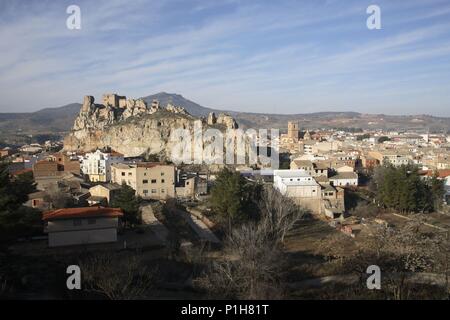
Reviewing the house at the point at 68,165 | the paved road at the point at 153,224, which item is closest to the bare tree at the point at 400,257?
the paved road at the point at 153,224

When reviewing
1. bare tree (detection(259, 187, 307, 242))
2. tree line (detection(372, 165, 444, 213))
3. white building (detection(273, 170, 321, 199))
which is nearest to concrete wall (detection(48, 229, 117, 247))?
bare tree (detection(259, 187, 307, 242))

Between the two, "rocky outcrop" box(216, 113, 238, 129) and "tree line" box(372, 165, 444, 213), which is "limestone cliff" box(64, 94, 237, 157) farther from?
"tree line" box(372, 165, 444, 213)

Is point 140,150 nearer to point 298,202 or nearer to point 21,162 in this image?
point 21,162

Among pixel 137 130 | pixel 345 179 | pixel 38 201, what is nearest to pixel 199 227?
pixel 38 201

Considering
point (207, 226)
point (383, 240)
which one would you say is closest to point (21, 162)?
point (207, 226)

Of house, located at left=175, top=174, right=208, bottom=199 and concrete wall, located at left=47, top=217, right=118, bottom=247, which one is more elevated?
concrete wall, located at left=47, top=217, right=118, bottom=247

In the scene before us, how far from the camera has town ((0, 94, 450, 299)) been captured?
41.6 ft

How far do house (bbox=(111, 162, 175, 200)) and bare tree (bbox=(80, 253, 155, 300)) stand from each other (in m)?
18.2

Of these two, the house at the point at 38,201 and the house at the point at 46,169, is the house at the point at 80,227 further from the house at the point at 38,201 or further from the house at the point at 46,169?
the house at the point at 46,169

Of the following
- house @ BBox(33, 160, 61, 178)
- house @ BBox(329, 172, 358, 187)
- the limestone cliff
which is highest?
the limestone cliff

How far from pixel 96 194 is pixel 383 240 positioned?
805 inches

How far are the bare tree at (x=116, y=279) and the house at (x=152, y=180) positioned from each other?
18.2 m

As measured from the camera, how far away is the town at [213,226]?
41.6 ft
